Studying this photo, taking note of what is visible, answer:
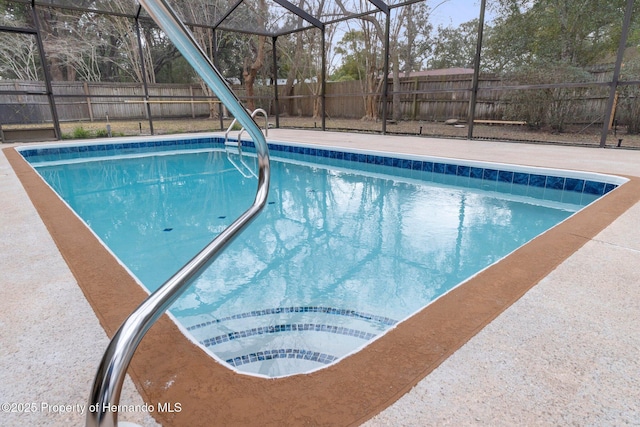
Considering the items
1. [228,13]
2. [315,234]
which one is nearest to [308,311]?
[315,234]

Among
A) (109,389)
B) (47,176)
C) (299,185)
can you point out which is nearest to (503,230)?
(299,185)

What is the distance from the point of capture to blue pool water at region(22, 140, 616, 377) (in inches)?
72.8

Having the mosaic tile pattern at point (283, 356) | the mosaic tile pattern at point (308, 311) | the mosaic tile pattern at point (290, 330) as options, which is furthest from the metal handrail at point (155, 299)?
the mosaic tile pattern at point (308, 311)

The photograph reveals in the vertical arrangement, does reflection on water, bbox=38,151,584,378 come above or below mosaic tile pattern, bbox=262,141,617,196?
below

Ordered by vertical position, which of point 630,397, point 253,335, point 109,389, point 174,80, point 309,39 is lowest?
point 253,335

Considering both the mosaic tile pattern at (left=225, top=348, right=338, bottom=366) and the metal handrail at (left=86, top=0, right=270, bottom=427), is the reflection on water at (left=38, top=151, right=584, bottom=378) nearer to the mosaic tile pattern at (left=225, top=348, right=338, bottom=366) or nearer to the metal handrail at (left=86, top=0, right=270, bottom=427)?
the mosaic tile pattern at (left=225, top=348, right=338, bottom=366)

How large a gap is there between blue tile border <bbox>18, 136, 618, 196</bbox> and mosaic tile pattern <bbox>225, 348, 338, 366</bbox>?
3.32 metres

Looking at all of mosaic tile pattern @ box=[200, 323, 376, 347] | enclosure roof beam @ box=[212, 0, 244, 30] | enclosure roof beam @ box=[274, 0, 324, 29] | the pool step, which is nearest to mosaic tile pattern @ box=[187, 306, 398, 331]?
the pool step

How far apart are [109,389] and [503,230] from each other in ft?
10.5

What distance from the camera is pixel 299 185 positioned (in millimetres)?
4984

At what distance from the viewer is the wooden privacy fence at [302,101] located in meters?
8.05

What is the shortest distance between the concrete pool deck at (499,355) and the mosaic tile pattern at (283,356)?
23.6 inches

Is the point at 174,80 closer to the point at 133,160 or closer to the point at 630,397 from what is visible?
the point at 133,160

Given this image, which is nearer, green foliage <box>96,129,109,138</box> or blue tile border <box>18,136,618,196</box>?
blue tile border <box>18,136,618,196</box>
